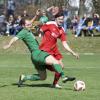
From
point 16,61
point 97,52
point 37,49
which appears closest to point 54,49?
point 37,49

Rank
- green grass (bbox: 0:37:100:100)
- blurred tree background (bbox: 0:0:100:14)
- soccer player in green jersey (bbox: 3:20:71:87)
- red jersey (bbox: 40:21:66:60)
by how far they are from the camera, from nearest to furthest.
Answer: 1. green grass (bbox: 0:37:100:100)
2. soccer player in green jersey (bbox: 3:20:71:87)
3. red jersey (bbox: 40:21:66:60)
4. blurred tree background (bbox: 0:0:100:14)

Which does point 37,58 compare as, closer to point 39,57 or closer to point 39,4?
point 39,57

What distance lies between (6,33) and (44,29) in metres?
20.7

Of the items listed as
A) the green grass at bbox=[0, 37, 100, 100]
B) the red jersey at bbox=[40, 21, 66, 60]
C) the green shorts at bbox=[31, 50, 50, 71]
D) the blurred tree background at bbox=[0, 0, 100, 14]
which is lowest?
the blurred tree background at bbox=[0, 0, 100, 14]

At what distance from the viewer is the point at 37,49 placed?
42.9 feet

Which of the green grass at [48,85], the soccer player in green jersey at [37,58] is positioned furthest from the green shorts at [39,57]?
the green grass at [48,85]

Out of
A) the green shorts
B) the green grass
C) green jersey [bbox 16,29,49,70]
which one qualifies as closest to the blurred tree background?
the green grass

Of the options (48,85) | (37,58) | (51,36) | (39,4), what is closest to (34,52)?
(37,58)

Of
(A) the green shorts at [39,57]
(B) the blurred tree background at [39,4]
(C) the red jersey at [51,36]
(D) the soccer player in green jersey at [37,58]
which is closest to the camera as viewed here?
(D) the soccer player in green jersey at [37,58]

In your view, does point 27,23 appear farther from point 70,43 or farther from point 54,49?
point 70,43

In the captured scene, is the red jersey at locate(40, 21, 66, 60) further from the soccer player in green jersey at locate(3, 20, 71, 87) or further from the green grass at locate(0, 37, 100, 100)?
the green grass at locate(0, 37, 100, 100)

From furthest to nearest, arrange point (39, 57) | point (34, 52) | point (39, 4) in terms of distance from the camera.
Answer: point (39, 4)
point (34, 52)
point (39, 57)

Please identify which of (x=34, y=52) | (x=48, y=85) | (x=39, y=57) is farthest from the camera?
(x=48, y=85)

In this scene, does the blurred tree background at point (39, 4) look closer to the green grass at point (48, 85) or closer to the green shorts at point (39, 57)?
the green grass at point (48, 85)
